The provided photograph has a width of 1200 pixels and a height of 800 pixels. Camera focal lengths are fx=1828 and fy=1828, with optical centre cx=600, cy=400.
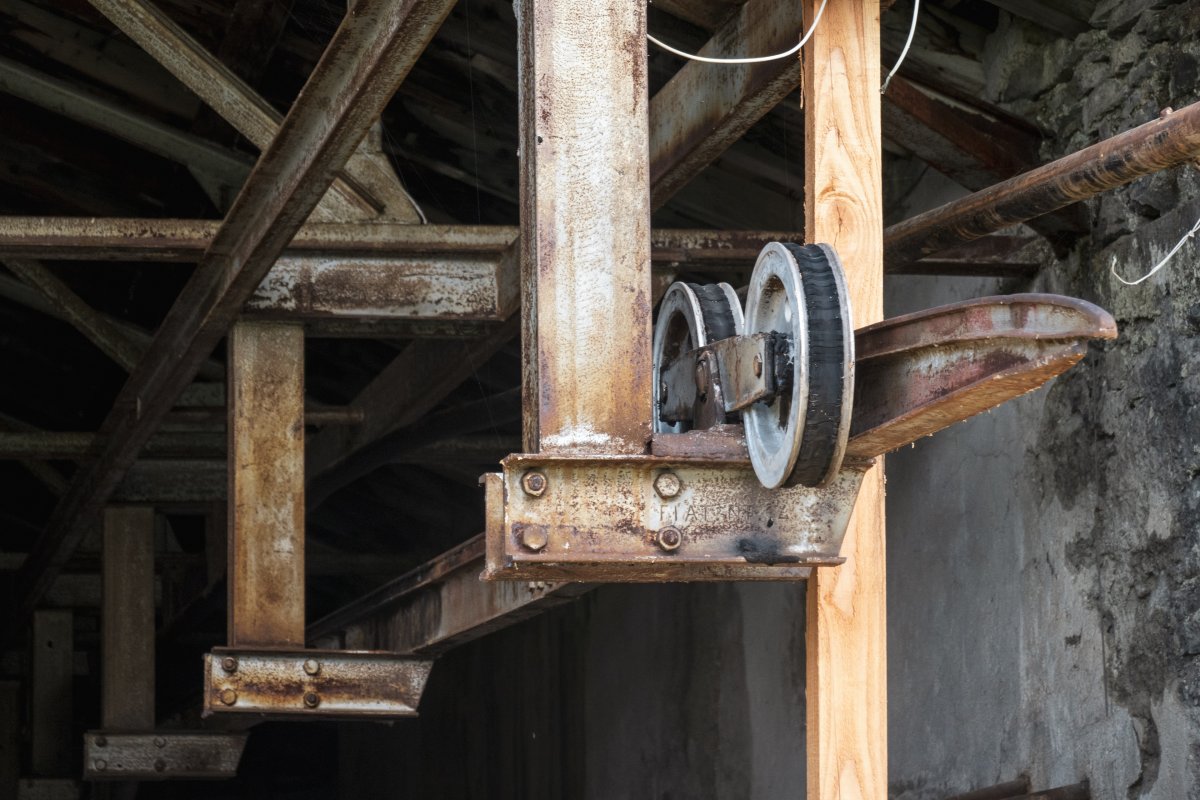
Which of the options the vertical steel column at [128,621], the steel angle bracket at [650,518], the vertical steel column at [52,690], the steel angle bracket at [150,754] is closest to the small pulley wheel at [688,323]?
the steel angle bracket at [650,518]

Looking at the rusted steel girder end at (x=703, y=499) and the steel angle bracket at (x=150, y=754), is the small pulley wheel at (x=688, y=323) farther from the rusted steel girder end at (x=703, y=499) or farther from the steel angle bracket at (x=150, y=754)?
the steel angle bracket at (x=150, y=754)

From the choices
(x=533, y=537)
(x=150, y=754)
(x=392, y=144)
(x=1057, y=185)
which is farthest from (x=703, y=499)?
(x=150, y=754)

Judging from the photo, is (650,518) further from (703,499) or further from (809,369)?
(809,369)

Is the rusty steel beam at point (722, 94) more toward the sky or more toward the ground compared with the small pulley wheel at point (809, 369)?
more toward the sky

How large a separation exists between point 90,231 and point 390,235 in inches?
34.5

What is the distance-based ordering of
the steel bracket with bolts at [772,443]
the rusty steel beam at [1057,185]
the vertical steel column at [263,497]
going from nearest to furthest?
the steel bracket with bolts at [772,443] → the rusty steel beam at [1057,185] → the vertical steel column at [263,497]

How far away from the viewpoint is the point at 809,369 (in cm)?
258

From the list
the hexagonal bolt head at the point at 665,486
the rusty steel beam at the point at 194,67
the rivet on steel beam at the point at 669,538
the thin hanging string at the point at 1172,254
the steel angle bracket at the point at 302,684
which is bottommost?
the steel angle bracket at the point at 302,684

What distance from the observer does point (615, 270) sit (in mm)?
2889

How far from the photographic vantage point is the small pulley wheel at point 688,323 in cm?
311

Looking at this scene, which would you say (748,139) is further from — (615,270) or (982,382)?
(982,382)

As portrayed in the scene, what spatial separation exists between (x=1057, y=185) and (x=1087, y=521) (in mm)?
1443

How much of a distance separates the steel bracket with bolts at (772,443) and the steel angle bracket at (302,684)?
2584mm

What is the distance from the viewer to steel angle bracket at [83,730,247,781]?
8.12 metres
